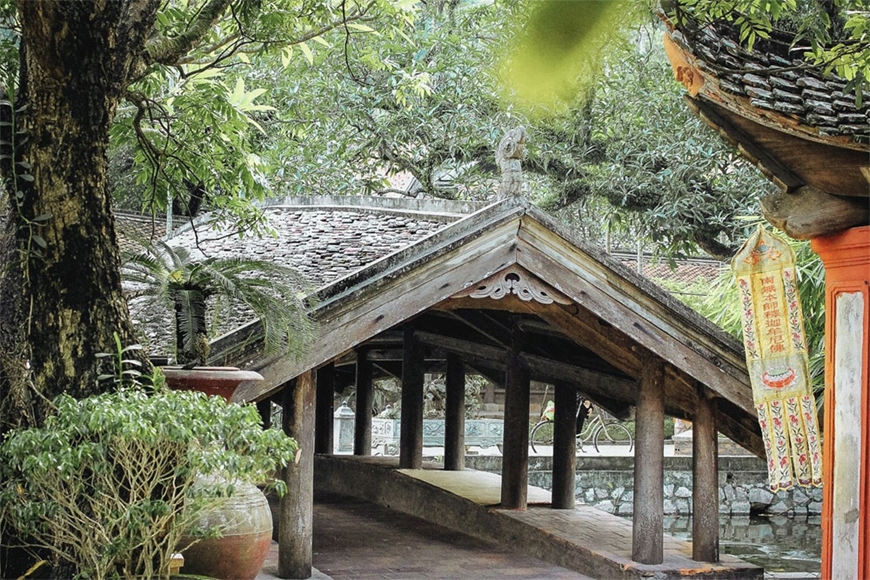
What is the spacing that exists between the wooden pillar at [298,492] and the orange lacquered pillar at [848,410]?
306 cm

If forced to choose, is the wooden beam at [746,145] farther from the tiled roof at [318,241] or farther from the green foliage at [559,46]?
the green foliage at [559,46]

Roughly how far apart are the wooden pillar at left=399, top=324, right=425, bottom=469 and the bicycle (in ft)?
28.2

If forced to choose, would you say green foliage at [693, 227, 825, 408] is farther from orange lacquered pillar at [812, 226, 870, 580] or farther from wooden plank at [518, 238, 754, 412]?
orange lacquered pillar at [812, 226, 870, 580]

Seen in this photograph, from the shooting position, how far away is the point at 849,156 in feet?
17.0

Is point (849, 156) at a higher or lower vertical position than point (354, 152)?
lower

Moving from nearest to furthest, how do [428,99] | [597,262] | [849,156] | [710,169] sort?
[849,156]
[597,262]
[710,169]
[428,99]

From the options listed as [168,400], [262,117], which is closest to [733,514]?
[262,117]

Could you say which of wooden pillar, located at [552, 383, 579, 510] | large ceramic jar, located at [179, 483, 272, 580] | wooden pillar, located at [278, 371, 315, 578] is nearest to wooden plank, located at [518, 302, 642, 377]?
wooden pillar, located at [552, 383, 579, 510]

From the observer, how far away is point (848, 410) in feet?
17.8

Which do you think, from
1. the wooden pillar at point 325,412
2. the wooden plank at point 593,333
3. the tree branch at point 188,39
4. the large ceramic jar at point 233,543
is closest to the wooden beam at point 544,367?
the wooden plank at point 593,333

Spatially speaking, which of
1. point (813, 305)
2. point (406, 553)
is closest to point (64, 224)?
point (406, 553)

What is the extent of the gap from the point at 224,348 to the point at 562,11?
5368 mm

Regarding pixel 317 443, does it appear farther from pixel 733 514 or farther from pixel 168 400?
pixel 168 400

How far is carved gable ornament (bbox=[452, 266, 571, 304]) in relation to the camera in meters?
6.64
